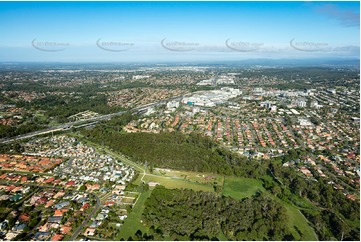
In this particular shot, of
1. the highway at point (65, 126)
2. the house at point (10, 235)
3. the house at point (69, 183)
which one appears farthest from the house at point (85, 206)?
the highway at point (65, 126)

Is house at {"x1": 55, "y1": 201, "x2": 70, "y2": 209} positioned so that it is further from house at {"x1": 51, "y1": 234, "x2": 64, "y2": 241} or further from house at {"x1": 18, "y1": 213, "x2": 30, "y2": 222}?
house at {"x1": 51, "y1": 234, "x2": 64, "y2": 241}

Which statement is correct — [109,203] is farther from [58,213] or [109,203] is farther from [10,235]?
[10,235]

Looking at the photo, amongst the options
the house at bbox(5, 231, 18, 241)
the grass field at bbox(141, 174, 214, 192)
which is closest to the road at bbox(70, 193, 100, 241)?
the house at bbox(5, 231, 18, 241)

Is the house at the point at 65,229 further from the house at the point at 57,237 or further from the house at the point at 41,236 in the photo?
the house at the point at 41,236

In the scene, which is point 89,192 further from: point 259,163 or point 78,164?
point 259,163

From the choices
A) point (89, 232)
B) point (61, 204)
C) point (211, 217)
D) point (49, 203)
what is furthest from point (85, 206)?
point (211, 217)
